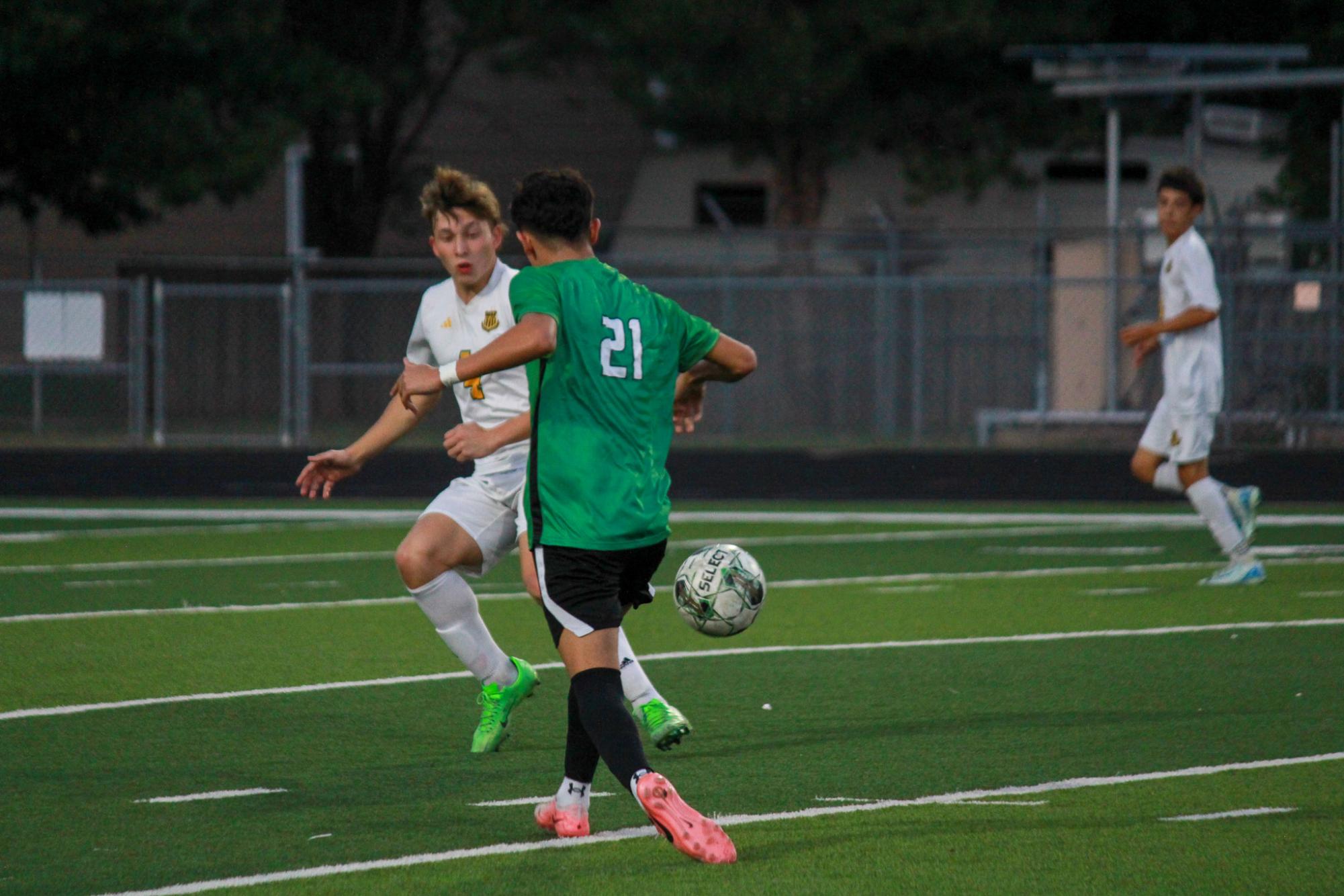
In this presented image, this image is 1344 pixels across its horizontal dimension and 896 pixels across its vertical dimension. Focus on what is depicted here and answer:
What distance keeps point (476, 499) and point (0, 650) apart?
3098mm

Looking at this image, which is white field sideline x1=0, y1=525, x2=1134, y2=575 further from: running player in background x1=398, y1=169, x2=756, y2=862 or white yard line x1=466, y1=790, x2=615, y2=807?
running player in background x1=398, y1=169, x2=756, y2=862

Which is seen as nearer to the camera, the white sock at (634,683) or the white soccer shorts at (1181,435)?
the white sock at (634,683)

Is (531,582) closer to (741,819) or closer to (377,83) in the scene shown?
(741,819)

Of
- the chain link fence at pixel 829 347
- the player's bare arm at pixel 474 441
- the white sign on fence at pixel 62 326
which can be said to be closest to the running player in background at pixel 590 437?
the player's bare arm at pixel 474 441

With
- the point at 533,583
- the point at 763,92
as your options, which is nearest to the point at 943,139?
the point at 763,92

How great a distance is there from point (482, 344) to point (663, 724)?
5.42ft

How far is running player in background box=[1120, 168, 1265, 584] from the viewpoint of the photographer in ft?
36.6

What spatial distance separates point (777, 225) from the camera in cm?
3284

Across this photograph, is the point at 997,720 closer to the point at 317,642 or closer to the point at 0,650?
the point at 317,642

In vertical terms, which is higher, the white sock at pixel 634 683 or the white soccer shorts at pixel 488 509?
the white soccer shorts at pixel 488 509

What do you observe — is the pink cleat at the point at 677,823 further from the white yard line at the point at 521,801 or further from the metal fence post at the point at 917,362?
the metal fence post at the point at 917,362

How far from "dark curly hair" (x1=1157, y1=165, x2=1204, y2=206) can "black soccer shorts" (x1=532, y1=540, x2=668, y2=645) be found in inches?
261

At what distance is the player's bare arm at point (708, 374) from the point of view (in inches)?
222

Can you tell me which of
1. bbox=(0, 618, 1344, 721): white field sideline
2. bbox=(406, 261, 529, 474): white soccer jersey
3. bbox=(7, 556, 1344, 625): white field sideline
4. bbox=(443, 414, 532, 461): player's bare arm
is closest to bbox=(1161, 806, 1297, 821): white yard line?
bbox=(443, 414, 532, 461): player's bare arm
